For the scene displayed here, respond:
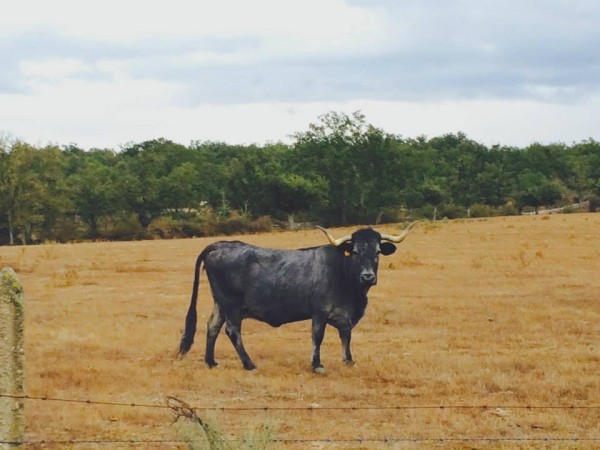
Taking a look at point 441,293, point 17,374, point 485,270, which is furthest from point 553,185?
point 17,374

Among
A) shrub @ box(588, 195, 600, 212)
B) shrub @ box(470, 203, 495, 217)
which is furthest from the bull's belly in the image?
Answer: shrub @ box(588, 195, 600, 212)

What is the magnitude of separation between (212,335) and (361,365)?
2359mm

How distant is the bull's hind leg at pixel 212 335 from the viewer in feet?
39.7

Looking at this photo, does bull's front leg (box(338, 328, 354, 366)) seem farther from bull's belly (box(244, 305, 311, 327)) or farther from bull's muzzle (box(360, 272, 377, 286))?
bull's muzzle (box(360, 272, 377, 286))

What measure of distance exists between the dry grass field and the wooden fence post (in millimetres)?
2036

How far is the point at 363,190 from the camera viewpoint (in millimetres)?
60625

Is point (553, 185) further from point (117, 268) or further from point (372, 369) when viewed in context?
point (372, 369)

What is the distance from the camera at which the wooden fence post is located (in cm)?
565

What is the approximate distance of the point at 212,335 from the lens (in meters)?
12.2

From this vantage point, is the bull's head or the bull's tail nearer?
the bull's head

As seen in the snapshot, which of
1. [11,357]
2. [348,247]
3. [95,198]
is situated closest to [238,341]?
[348,247]

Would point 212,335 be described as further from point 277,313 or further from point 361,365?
point 361,365

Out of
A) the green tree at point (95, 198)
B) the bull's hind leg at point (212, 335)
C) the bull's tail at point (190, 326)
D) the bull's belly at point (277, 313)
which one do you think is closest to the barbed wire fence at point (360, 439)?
the bull's hind leg at point (212, 335)

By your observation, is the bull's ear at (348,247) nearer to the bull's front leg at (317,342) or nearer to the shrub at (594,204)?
the bull's front leg at (317,342)
